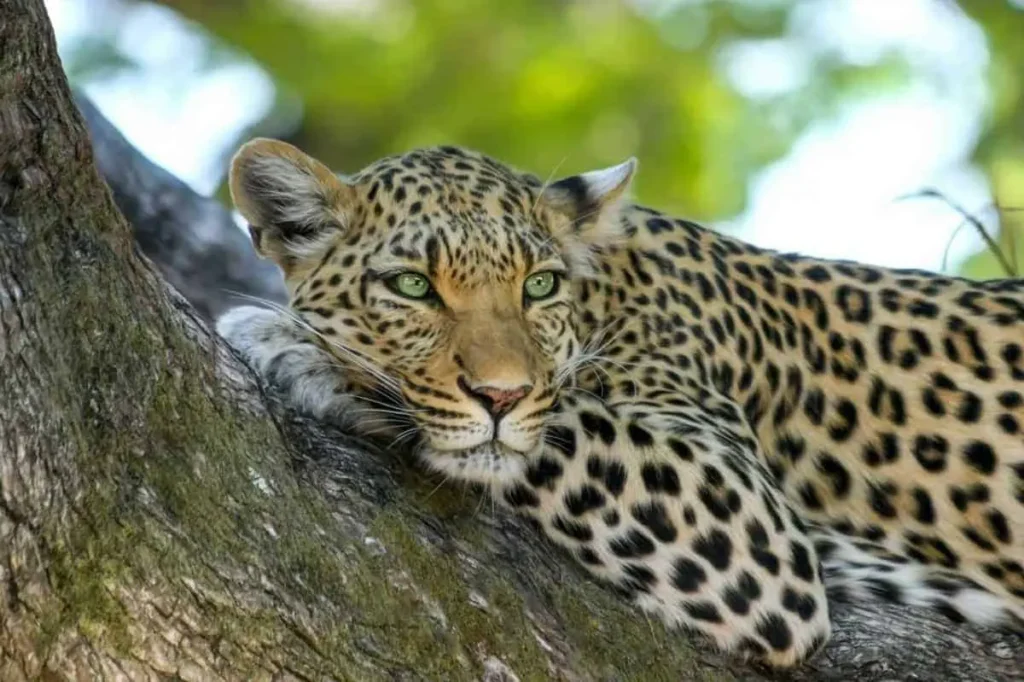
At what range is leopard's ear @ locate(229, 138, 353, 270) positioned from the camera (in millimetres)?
5566

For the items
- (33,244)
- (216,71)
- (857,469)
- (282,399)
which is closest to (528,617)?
(282,399)

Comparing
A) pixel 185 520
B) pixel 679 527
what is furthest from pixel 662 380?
pixel 185 520

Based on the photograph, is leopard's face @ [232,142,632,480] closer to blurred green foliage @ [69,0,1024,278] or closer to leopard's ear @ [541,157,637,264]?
leopard's ear @ [541,157,637,264]

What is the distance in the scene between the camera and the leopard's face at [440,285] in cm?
510

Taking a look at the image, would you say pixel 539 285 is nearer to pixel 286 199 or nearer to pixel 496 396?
pixel 496 396

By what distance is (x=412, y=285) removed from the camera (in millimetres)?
5465

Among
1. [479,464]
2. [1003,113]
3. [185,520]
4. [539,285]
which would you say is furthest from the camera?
[1003,113]

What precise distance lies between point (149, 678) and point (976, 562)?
3626 mm

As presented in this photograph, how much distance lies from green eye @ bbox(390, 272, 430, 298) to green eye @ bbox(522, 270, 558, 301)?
1.15ft

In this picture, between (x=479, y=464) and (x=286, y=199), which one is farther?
(x=286, y=199)

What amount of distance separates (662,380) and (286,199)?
1.52 metres

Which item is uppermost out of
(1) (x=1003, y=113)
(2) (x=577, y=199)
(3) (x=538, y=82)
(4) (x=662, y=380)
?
(1) (x=1003, y=113)

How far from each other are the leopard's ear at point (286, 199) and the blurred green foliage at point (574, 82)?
5.71 m

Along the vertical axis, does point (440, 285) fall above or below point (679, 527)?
above
